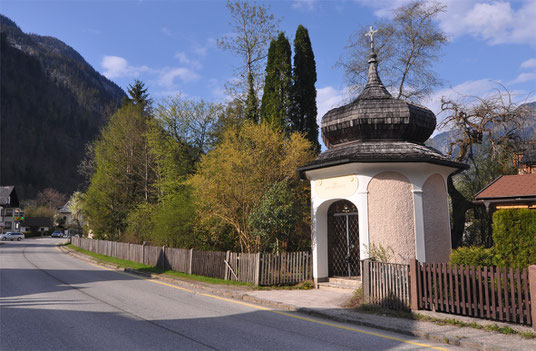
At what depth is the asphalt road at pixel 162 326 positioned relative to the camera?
21.3ft

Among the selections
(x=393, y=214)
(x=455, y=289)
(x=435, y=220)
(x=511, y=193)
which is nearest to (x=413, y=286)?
(x=455, y=289)

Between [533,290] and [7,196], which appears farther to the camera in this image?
[7,196]

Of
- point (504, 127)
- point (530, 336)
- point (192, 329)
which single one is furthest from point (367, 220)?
point (504, 127)

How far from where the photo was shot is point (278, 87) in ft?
69.7

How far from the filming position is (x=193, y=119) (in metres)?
28.2

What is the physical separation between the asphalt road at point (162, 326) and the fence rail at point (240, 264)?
2259mm

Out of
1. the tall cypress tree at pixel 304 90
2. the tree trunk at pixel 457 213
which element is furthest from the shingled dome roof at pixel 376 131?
the tall cypress tree at pixel 304 90

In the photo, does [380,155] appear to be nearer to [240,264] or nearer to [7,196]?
[240,264]

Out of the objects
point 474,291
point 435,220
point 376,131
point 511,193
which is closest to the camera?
point 474,291

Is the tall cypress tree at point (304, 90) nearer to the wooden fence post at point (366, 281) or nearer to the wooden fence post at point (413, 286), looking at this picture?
the wooden fence post at point (366, 281)

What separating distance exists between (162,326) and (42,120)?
149005mm

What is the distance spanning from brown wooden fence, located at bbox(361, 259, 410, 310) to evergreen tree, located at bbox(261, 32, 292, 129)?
11.9 metres

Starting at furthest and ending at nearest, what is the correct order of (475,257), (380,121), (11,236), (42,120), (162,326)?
(42,120) < (11,236) < (380,121) < (475,257) < (162,326)

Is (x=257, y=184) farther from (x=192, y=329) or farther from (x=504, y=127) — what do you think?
(x=504, y=127)
